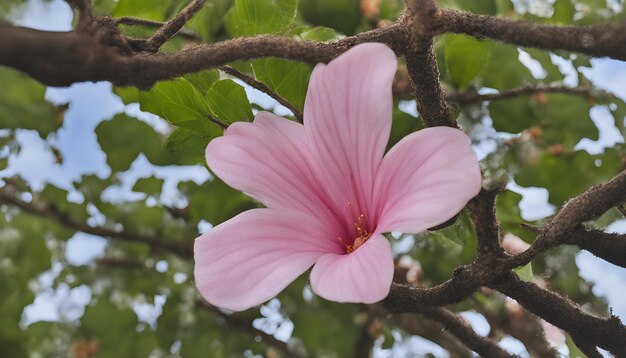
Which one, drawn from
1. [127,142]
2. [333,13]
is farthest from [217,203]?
[333,13]

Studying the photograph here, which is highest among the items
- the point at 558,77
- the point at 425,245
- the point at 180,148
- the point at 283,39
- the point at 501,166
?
the point at 283,39

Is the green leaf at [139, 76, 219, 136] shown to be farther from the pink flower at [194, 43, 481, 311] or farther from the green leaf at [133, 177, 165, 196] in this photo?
the green leaf at [133, 177, 165, 196]

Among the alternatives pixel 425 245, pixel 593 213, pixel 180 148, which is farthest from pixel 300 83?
pixel 425 245

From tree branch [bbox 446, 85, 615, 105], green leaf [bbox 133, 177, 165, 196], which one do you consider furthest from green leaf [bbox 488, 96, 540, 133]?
green leaf [bbox 133, 177, 165, 196]

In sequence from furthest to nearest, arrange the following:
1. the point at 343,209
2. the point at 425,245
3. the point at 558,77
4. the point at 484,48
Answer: the point at 425,245 → the point at 558,77 → the point at 484,48 → the point at 343,209

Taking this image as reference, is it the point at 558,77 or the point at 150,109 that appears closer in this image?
the point at 150,109

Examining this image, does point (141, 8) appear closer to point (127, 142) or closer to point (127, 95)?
point (127, 95)

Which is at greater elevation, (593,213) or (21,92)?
(593,213)

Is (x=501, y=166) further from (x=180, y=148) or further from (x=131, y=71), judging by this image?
(x=131, y=71)
